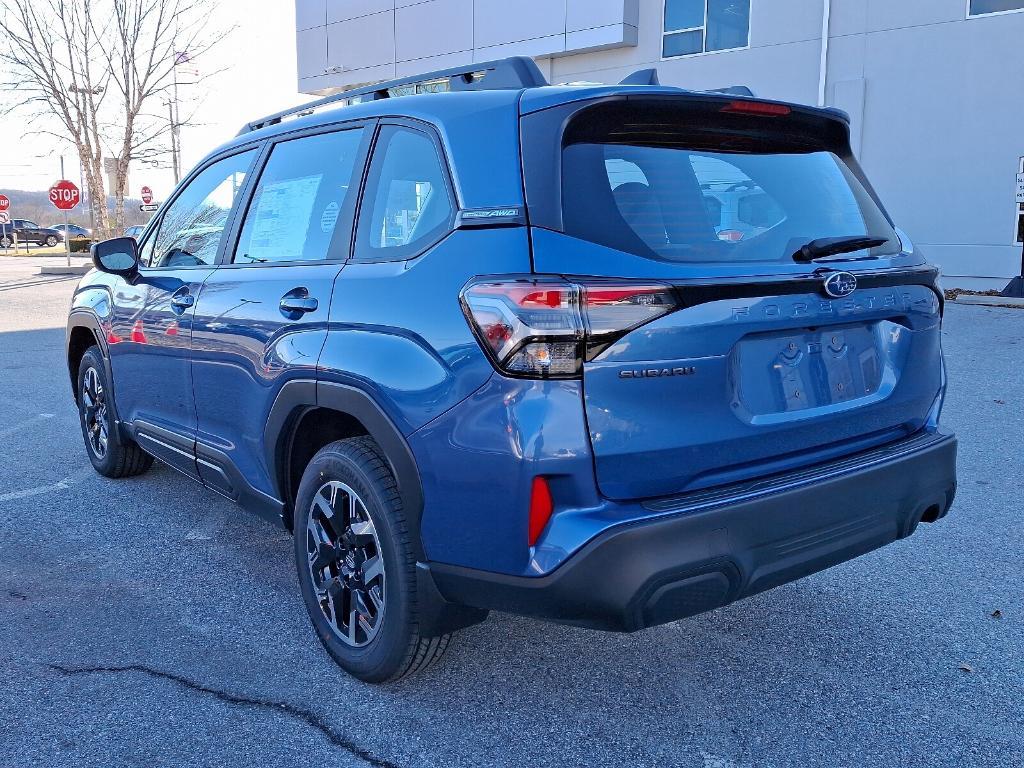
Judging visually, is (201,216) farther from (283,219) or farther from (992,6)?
(992,6)

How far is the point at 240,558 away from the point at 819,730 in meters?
2.56

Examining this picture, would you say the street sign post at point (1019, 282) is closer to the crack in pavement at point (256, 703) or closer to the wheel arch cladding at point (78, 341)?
the wheel arch cladding at point (78, 341)

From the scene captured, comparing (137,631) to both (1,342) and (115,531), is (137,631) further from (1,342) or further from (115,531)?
(1,342)

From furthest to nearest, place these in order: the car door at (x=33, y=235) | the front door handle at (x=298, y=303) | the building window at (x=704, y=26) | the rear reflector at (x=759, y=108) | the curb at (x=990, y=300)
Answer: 1. the car door at (x=33, y=235)
2. the building window at (x=704, y=26)
3. the curb at (x=990, y=300)
4. the front door handle at (x=298, y=303)
5. the rear reflector at (x=759, y=108)

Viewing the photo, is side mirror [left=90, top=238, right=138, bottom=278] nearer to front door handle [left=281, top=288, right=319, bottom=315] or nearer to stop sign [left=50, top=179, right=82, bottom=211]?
front door handle [left=281, top=288, right=319, bottom=315]

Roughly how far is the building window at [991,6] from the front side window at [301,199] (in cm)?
1749

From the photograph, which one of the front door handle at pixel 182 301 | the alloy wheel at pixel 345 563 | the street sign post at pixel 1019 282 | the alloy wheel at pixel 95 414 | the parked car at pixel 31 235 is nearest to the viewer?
the alloy wheel at pixel 345 563

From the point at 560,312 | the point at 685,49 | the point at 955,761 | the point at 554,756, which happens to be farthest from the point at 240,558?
the point at 685,49

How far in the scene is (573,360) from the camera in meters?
2.22

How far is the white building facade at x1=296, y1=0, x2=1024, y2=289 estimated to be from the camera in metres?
17.0

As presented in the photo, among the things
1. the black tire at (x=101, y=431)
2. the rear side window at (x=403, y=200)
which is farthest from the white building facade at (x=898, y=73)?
the rear side window at (x=403, y=200)

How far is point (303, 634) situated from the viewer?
130 inches

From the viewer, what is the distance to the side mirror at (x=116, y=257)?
4273 mm

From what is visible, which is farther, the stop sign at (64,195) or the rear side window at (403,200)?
the stop sign at (64,195)
